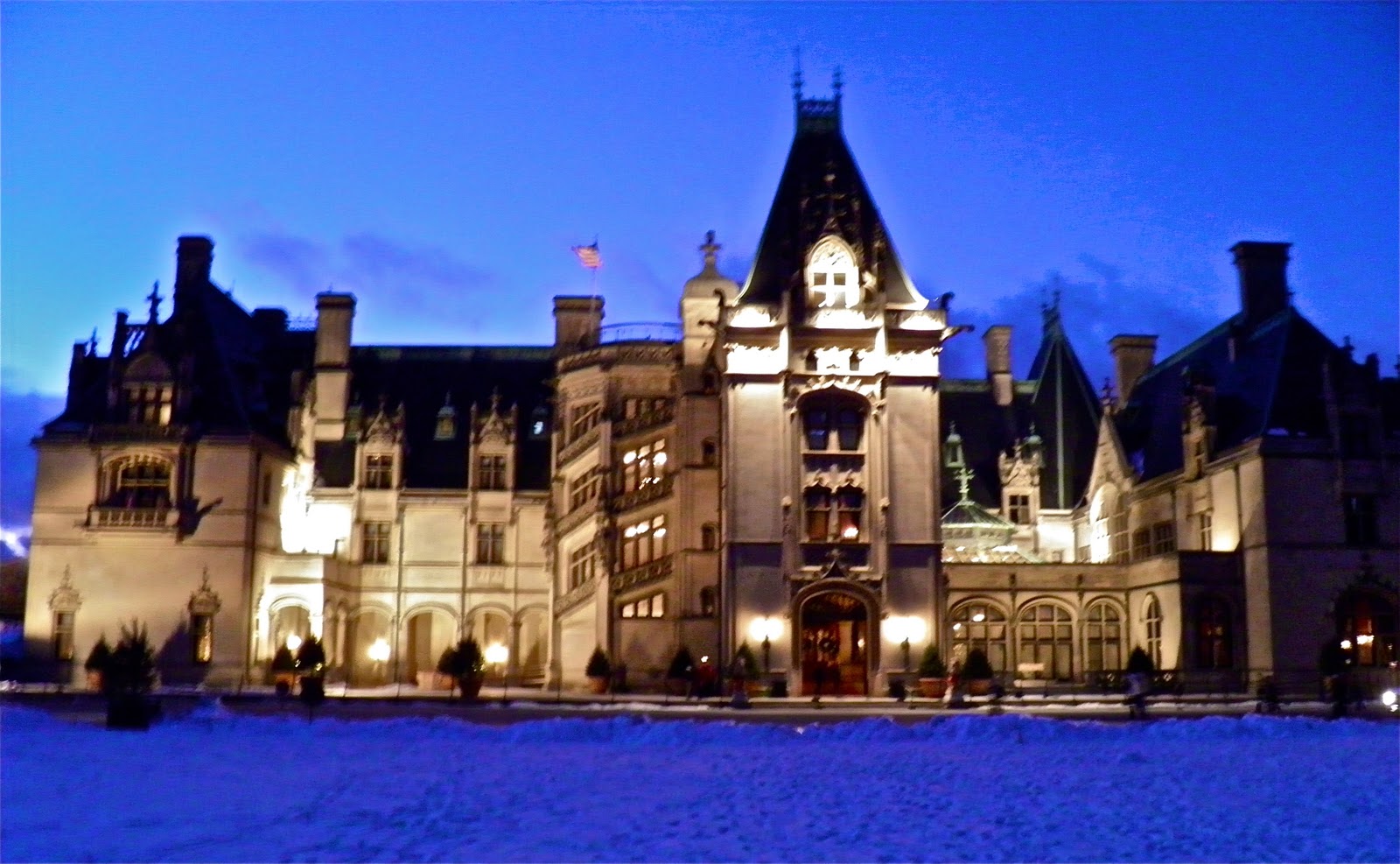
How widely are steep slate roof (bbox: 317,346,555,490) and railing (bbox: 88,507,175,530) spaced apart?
31.4ft

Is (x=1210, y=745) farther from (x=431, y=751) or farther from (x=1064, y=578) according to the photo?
(x=1064, y=578)

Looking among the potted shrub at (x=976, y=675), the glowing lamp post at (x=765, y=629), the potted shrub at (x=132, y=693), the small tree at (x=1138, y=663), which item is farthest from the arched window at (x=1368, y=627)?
the potted shrub at (x=132, y=693)

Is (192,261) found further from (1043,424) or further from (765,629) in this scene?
(1043,424)

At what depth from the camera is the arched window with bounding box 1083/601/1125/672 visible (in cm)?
5109

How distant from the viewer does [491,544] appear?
58.9m

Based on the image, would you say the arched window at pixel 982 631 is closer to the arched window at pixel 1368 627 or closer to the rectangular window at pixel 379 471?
the arched window at pixel 1368 627

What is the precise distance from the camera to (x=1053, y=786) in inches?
783

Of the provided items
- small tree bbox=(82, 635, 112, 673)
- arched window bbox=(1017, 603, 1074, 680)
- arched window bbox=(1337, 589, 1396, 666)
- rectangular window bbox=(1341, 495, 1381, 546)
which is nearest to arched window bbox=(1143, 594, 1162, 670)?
arched window bbox=(1017, 603, 1074, 680)

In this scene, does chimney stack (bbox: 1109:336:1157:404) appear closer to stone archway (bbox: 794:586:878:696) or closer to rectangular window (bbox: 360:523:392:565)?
stone archway (bbox: 794:586:878:696)

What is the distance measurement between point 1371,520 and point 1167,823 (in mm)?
34582

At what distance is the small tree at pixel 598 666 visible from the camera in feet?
155

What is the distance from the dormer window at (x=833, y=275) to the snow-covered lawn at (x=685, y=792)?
72.1ft

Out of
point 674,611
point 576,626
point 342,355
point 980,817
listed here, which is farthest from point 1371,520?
point 342,355

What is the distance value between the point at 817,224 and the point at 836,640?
1450cm
